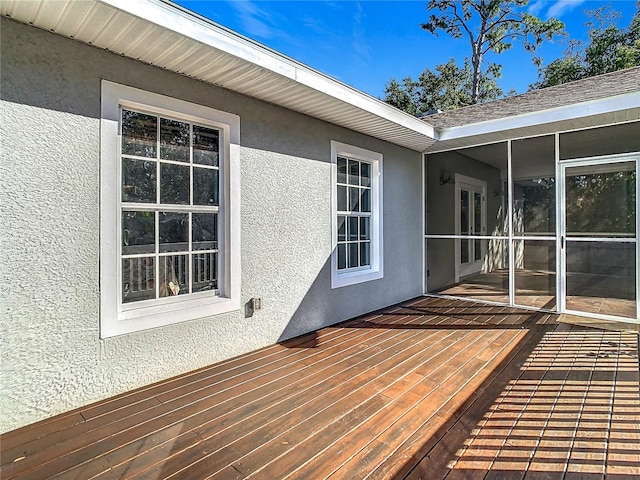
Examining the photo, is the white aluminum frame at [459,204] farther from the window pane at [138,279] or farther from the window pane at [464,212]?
the window pane at [138,279]

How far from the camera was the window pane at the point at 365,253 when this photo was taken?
566 cm

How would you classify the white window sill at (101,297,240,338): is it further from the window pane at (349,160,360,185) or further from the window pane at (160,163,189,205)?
the window pane at (349,160,360,185)

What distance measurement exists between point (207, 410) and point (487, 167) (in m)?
6.58

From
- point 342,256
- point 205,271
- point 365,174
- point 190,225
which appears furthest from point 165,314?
point 365,174

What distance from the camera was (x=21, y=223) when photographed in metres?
2.44

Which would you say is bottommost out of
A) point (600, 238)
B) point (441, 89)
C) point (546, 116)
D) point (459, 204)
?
point (600, 238)

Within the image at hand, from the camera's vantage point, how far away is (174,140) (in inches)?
132

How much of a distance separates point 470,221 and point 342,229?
346 cm

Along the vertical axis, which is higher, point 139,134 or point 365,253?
point 139,134

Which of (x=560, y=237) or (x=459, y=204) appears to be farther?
(x=459, y=204)

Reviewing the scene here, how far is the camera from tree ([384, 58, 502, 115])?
19.2 meters

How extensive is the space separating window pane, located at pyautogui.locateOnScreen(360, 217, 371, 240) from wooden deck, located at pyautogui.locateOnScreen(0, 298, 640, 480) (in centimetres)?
212

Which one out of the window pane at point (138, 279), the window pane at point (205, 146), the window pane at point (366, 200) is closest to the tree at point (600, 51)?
the window pane at point (366, 200)

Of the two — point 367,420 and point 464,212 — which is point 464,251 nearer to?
point 464,212
